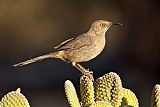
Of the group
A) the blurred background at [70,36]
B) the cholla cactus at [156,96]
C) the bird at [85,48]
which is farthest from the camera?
the blurred background at [70,36]

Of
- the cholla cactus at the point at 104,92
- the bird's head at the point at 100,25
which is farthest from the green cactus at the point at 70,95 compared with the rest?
the bird's head at the point at 100,25

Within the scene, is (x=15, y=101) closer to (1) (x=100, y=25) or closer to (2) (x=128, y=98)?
(2) (x=128, y=98)

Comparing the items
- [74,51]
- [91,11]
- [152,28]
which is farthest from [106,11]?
[74,51]

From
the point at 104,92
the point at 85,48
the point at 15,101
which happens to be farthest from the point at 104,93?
the point at 85,48

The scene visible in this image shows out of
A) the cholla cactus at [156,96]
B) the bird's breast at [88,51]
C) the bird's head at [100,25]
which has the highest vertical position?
the bird's head at [100,25]

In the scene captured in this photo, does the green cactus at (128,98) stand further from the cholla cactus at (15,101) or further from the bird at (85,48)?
the bird at (85,48)

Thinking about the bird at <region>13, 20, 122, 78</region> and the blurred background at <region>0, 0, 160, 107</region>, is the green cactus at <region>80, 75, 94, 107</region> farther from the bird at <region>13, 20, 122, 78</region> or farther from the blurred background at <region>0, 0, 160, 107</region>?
the blurred background at <region>0, 0, 160, 107</region>

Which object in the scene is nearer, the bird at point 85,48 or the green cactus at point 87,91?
the green cactus at point 87,91
